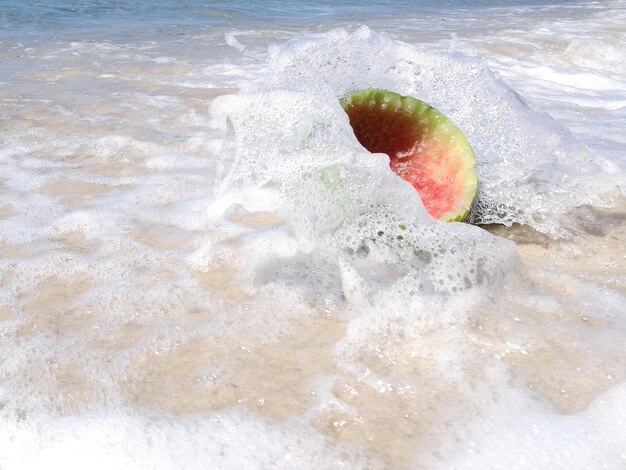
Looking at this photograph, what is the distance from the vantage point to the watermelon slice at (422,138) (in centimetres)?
198

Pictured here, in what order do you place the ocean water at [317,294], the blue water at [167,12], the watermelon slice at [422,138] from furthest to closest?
the blue water at [167,12] → the watermelon slice at [422,138] → the ocean water at [317,294]

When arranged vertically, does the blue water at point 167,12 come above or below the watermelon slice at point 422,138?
below

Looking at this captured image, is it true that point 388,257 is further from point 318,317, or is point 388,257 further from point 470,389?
point 470,389

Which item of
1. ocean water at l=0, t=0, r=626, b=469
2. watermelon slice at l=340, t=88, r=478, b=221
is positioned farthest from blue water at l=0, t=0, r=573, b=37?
watermelon slice at l=340, t=88, r=478, b=221

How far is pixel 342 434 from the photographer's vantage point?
1.13 m

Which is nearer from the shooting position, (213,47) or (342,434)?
Result: (342,434)

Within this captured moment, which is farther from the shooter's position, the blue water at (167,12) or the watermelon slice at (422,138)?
the blue water at (167,12)

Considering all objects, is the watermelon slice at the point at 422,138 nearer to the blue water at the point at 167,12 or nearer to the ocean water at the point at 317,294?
the ocean water at the point at 317,294

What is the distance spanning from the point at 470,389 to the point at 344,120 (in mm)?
924

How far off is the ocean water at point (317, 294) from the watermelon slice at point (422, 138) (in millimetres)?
176

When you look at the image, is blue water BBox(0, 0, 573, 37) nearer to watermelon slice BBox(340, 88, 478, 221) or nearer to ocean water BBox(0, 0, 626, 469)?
ocean water BBox(0, 0, 626, 469)

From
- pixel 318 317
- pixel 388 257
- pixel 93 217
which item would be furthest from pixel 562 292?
pixel 93 217

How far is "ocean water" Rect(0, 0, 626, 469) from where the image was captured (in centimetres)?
114

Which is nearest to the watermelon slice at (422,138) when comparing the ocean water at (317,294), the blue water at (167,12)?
the ocean water at (317,294)
